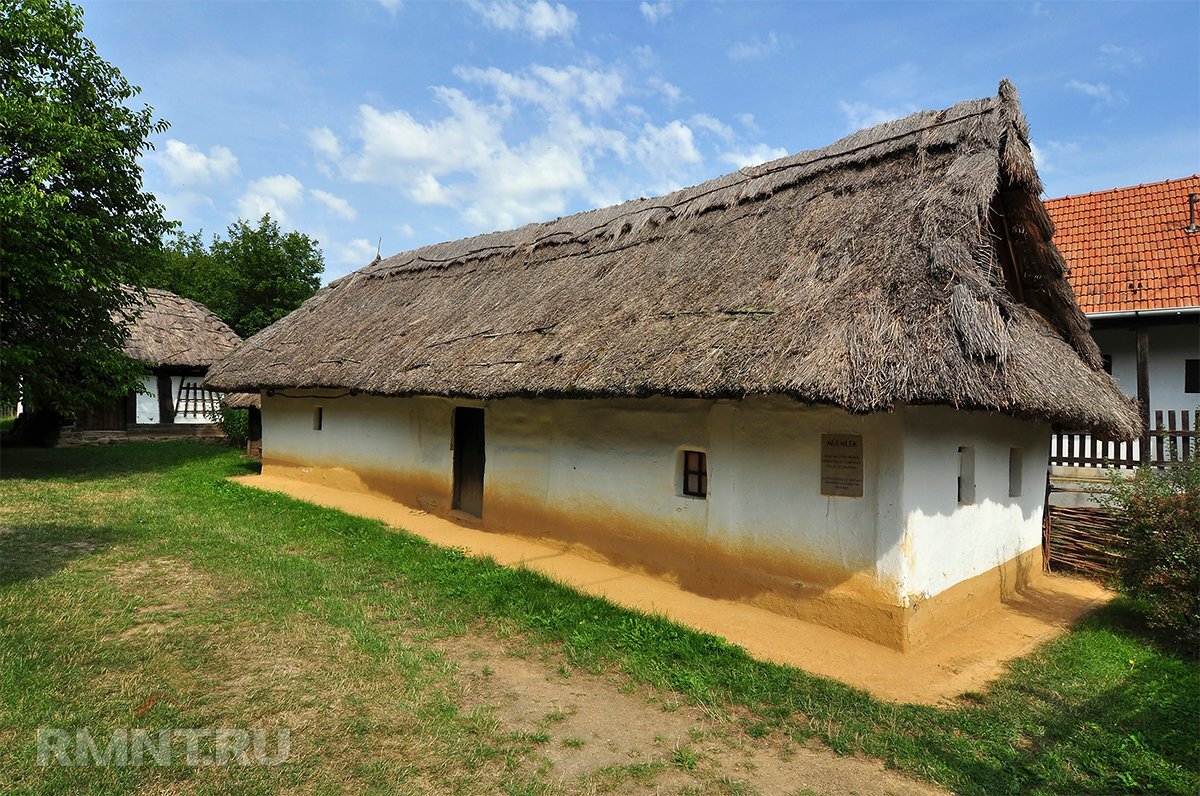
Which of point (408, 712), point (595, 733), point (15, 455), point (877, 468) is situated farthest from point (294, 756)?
point (15, 455)

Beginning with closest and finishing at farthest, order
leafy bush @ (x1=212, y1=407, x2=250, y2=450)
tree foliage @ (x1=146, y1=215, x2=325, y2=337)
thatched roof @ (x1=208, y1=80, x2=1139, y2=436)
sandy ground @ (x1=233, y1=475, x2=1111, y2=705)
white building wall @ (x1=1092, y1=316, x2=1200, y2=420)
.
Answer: sandy ground @ (x1=233, y1=475, x2=1111, y2=705)
thatched roof @ (x1=208, y1=80, x2=1139, y2=436)
white building wall @ (x1=1092, y1=316, x2=1200, y2=420)
leafy bush @ (x1=212, y1=407, x2=250, y2=450)
tree foliage @ (x1=146, y1=215, x2=325, y2=337)

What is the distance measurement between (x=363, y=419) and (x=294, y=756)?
26.8 feet

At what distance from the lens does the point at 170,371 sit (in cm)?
1864

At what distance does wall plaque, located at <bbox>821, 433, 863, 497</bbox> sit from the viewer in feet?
17.0

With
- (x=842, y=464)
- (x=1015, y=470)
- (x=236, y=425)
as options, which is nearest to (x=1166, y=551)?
(x=1015, y=470)

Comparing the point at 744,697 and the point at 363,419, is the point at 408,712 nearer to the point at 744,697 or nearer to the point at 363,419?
the point at 744,697

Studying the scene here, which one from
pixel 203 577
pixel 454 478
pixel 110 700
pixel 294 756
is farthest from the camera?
pixel 454 478

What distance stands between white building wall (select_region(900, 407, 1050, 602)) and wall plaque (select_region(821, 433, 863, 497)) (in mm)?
370

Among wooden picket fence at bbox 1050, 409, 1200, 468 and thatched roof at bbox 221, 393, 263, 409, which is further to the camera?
thatched roof at bbox 221, 393, 263, 409

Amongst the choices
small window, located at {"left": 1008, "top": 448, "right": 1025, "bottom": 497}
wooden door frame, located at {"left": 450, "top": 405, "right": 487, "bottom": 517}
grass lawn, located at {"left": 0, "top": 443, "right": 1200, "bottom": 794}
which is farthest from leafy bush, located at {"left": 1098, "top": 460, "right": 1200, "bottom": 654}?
wooden door frame, located at {"left": 450, "top": 405, "right": 487, "bottom": 517}

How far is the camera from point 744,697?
4051 millimetres

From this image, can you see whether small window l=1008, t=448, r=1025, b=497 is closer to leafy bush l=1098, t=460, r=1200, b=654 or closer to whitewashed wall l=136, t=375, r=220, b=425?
leafy bush l=1098, t=460, r=1200, b=654

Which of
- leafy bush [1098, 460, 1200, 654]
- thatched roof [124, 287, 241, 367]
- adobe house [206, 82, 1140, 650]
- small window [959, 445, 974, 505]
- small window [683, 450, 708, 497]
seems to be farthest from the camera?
thatched roof [124, 287, 241, 367]

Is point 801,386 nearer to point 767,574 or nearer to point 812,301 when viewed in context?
point 812,301
